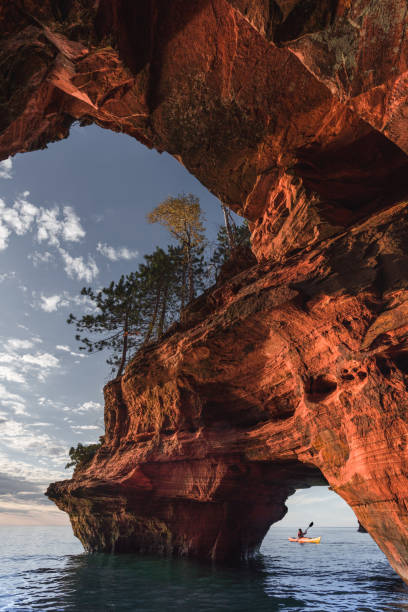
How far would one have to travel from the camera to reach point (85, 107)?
36.2 feet

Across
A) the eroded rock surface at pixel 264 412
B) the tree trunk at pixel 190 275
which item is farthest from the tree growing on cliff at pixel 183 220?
the eroded rock surface at pixel 264 412

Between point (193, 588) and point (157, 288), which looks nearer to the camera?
point (193, 588)

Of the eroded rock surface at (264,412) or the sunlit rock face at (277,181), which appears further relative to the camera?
the eroded rock surface at (264,412)

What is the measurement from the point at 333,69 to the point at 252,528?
22.3 m

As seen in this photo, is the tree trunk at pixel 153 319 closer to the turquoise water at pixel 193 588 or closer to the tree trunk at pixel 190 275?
the tree trunk at pixel 190 275

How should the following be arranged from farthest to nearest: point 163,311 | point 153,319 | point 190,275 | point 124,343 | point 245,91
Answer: point 124,343
point 163,311
point 153,319
point 190,275
point 245,91

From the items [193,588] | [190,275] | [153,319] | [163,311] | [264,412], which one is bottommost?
[193,588]

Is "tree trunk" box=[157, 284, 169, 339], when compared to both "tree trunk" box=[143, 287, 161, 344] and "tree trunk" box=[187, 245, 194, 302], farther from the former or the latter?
"tree trunk" box=[187, 245, 194, 302]

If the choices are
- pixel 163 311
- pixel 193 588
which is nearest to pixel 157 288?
pixel 163 311

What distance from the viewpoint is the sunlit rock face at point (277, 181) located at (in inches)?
249

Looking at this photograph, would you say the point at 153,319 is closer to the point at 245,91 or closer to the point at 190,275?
the point at 190,275

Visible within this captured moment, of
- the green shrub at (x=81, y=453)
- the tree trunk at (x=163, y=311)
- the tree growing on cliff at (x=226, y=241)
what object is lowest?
the green shrub at (x=81, y=453)

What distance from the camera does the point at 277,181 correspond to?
41.8ft

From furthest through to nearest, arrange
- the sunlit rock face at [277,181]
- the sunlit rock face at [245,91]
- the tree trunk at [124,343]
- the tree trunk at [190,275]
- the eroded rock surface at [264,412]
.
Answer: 1. the tree trunk at [124,343]
2. the tree trunk at [190,275]
3. the eroded rock surface at [264,412]
4. the sunlit rock face at [277,181]
5. the sunlit rock face at [245,91]
